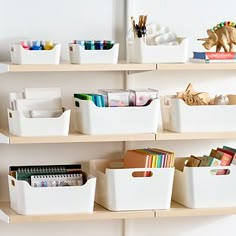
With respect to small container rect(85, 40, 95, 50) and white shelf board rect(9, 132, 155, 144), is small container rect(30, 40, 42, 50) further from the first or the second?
white shelf board rect(9, 132, 155, 144)

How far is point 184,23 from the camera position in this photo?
2.85m

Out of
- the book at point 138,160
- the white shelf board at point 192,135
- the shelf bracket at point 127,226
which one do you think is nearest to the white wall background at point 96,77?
the shelf bracket at point 127,226

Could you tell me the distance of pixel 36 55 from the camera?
256 cm

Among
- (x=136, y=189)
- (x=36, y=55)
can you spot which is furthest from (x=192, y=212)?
(x=36, y=55)

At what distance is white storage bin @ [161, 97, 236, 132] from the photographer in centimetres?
266

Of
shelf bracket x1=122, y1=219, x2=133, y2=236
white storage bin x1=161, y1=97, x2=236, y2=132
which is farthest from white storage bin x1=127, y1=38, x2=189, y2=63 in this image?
shelf bracket x1=122, y1=219, x2=133, y2=236

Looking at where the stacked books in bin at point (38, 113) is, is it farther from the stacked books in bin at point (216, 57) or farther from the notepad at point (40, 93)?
the stacked books in bin at point (216, 57)

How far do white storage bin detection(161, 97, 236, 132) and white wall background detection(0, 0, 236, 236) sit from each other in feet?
0.72

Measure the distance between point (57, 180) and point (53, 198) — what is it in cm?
7

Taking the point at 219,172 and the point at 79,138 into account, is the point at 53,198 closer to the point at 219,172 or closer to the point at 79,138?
the point at 79,138

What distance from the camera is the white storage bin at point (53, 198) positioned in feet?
8.44

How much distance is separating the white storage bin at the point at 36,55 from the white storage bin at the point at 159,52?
261 millimetres

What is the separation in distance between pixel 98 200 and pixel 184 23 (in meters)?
0.71

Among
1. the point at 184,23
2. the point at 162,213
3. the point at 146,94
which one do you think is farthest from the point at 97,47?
the point at 162,213
